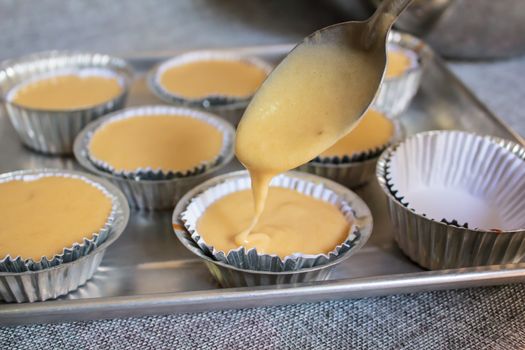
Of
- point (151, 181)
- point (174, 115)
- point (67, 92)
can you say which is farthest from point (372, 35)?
point (67, 92)

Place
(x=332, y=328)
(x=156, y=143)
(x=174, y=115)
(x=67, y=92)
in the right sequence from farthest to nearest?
(x=67, y=92) → (x=174, y=115) → (x=156, y=143) → (x=332, y=328)

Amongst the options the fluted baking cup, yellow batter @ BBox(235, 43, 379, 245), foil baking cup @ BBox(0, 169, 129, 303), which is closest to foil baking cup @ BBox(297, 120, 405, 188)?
the fluted baking cup

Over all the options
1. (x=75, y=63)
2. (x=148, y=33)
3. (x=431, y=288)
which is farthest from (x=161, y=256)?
(x=148, y=33)

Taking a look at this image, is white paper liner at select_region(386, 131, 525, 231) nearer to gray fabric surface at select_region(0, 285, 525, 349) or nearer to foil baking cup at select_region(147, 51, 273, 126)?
gray fabric surface at select_region(0, 285, 525, 349)

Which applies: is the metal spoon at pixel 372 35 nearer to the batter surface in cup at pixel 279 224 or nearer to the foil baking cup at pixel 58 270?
the batter surface in cup at pixel 279 224

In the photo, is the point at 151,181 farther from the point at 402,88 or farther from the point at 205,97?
the point at 402,88

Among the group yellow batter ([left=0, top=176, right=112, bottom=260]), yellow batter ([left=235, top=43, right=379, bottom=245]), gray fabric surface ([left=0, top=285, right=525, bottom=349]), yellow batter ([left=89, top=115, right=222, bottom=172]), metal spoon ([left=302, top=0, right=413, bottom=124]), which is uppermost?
metal spoon ([left=302, top=0, right=413, bottom=124])

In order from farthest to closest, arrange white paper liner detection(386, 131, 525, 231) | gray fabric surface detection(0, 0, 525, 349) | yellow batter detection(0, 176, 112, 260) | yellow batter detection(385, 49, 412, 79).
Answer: yellow batter detection(385, 49, 412, 79), white paper liner detection(386, 131, 525, 231), yellow batter detection(0, 176, 112, 260), gray fabric surface detection(0, 0, 525, 349)
